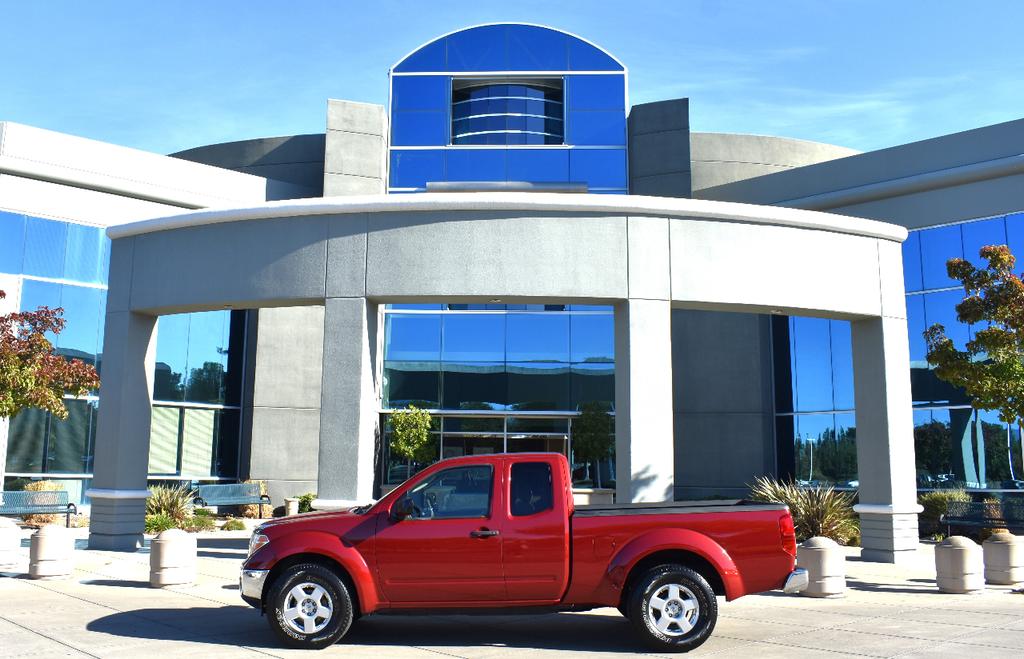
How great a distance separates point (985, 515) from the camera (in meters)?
19.4

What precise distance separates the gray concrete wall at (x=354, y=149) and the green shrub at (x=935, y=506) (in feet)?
59.9

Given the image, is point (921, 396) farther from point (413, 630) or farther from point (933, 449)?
point (413, 630)

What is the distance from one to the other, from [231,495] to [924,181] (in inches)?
826

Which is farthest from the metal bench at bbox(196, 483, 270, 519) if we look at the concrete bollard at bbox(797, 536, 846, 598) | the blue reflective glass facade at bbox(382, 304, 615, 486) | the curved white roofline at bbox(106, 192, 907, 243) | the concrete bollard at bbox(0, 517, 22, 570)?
the concrete bollard at bbox(797, 536, 846, 598)

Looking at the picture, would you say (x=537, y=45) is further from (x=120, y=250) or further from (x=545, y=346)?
(x=120, y=250)

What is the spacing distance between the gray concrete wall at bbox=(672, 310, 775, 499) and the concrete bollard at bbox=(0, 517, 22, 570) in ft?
62.3

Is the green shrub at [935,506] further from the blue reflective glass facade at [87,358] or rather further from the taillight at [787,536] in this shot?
the blue reflective glass facade at [87,358]

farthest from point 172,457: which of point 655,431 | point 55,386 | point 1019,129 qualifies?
point 1019,129

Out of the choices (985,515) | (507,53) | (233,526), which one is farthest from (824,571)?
(507,53)

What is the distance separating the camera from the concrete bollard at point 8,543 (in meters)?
13.8

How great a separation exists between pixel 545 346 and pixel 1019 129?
14.3m

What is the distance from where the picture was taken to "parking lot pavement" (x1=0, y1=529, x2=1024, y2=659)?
8.25 meters

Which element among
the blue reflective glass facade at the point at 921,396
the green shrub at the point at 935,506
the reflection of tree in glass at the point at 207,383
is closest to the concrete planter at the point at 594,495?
the blue reflective glass facade at the point at 921,396

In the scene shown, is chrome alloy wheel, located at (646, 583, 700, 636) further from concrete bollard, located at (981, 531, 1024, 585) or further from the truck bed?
concrete bollard, located at (981, 531, 1024, 585)
